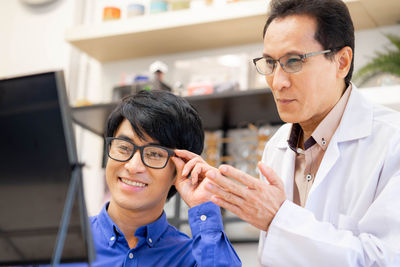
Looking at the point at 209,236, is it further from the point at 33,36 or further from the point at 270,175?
the point at 33,36

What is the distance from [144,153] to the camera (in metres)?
1.50

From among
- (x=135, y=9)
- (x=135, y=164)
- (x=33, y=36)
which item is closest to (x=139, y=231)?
(x=135, y=164)

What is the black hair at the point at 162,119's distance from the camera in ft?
4.99

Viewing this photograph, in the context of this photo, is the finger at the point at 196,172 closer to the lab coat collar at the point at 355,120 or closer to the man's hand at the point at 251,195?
the man's hand at the point at 251,195

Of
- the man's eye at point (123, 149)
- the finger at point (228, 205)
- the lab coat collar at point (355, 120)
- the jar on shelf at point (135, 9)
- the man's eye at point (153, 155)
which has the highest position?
the jar on shelf at point (135, 9)

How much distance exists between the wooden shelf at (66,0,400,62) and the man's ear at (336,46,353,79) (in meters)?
1.01

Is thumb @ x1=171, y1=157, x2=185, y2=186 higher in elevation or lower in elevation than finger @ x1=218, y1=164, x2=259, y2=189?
lower

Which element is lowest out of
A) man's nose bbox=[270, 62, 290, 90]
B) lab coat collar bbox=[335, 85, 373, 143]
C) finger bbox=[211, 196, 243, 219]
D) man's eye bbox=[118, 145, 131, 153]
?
finger bbox=[211, 196, 243, 219]

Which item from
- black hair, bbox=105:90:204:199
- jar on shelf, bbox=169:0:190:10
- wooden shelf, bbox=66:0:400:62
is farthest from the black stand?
jar on shelf, bbox=169:0:190:10

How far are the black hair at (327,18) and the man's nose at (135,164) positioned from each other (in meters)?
0.61

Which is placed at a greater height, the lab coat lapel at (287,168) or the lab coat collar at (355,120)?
the lab coat collar at (355,120)

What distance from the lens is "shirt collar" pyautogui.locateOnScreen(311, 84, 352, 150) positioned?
159 centimetres

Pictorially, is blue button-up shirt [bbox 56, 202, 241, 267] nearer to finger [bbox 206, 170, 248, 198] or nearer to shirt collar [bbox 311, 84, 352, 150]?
finger [bbox 206, 170, 248, 198]

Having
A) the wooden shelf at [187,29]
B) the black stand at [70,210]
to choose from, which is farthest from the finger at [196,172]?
the wooden shelf at [187,29]
